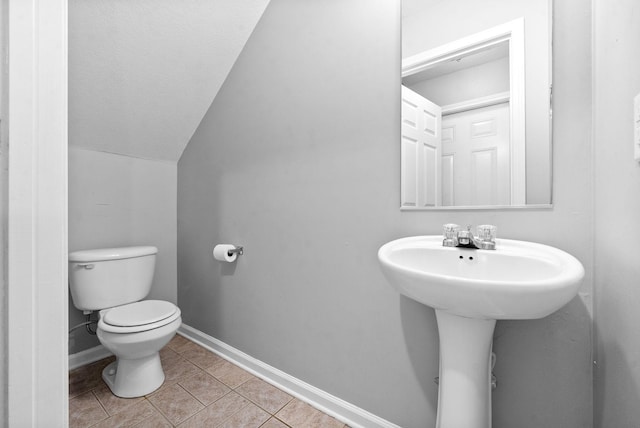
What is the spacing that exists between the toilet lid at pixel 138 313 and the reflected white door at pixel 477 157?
1.48 metres

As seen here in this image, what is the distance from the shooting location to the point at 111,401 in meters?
1.33

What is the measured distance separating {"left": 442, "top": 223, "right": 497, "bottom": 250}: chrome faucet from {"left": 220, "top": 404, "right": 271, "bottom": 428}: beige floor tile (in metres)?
1.13

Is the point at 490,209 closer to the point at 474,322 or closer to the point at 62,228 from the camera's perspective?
the point at 474,322

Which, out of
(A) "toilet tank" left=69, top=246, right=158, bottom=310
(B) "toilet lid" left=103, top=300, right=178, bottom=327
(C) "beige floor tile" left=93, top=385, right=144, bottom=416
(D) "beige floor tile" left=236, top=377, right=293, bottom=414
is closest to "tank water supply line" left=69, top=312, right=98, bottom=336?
(A) "toilet tank" left=69, top=246, right=158, bottom=310

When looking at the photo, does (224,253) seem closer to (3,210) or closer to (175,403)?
(175,403)

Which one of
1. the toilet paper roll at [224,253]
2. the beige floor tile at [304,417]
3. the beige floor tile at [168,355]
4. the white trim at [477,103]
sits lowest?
the beige floor tile at [304,417]

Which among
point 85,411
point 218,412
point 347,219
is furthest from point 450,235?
point 85,411

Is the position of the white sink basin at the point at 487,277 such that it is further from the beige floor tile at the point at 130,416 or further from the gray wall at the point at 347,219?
the beige floor tile at the point at 130,416

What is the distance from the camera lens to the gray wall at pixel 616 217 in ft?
1.81

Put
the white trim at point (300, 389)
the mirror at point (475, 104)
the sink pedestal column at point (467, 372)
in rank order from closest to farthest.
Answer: the sink pedestal column at point (467, 372)
the mirror at point (475, 104)
the white trim at point (300, 389)

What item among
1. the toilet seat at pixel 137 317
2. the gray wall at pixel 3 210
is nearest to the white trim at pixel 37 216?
the gray wall at pixel 3 210

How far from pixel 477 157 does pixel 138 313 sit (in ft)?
6.01

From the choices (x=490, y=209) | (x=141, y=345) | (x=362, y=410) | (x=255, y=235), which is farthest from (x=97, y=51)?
(x=362, y=410)

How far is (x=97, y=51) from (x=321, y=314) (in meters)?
1.77
